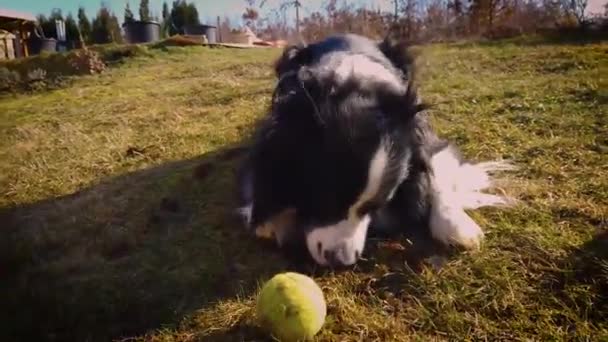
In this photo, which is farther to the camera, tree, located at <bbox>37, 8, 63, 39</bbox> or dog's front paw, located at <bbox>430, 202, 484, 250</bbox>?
tree, located at <bbox>37, 8, 63, 39</bbox>

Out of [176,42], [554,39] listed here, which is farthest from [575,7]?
[176,42]

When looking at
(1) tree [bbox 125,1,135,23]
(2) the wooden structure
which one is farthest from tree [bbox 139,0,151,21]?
(2) the wooden structure

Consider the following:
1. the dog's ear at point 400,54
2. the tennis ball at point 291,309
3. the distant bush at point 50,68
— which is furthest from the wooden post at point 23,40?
the tennis ball at point 291,309

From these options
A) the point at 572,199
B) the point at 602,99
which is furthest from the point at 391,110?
the point at 602,99

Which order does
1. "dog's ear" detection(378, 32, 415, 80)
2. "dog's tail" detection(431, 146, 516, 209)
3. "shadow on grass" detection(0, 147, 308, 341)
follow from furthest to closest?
"dog's ear" detection(378, 32, 415, 80), "dog's tail" detection(431, 146, 516, 209), "shadow on grass" detection(0, 147, 308, 341)

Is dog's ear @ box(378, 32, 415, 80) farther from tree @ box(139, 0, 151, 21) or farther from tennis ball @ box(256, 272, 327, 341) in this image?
tree @ box(139, 0, 151, 21)

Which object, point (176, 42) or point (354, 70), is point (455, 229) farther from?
point (176, 42)
